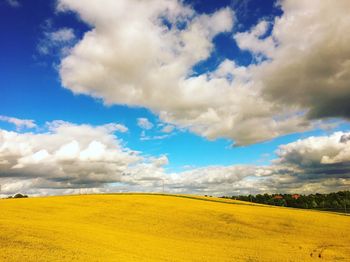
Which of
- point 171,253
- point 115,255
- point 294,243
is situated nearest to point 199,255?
point 171,253

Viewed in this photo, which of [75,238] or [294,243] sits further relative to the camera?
[294,243]

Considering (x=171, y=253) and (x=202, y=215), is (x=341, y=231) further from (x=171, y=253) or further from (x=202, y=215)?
(x=171, y=253)

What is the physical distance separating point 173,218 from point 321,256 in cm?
1985

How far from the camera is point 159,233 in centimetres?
3753

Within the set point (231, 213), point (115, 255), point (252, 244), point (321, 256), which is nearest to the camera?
point (115, 255)

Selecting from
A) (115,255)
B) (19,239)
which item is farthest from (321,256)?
(19,239)

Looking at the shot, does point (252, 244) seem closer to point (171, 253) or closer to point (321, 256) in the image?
point (321, 256)

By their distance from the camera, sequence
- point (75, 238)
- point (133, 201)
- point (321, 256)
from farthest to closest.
Result: point (133, 201) → point (321, 256) → point (75, 238)

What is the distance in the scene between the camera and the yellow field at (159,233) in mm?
23891

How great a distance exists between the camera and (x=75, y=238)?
26766mm

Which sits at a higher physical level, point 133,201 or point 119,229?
→ point 133,201

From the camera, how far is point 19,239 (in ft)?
78.3

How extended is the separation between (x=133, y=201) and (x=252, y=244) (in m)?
27.0

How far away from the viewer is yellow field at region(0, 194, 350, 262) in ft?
78.4
